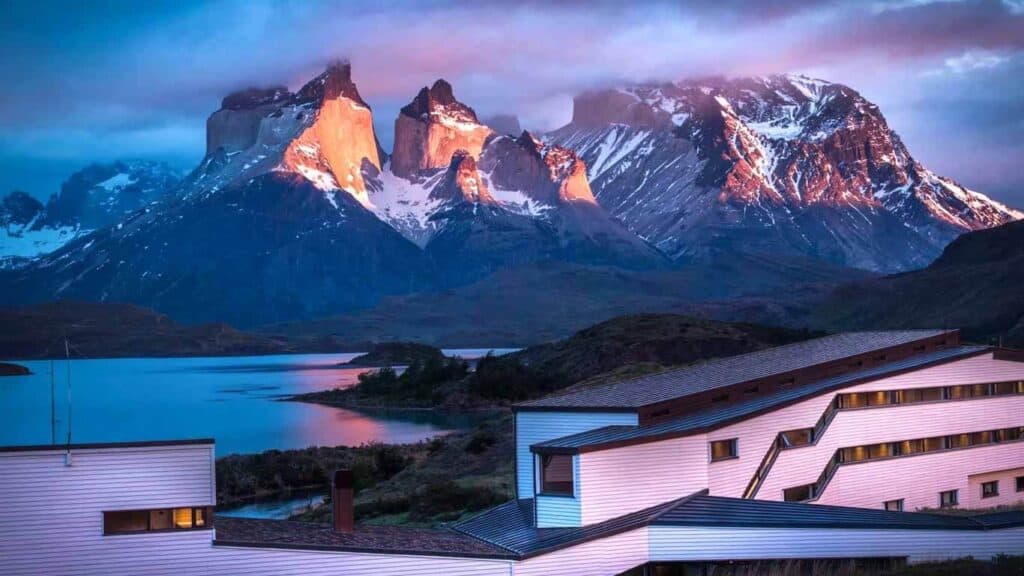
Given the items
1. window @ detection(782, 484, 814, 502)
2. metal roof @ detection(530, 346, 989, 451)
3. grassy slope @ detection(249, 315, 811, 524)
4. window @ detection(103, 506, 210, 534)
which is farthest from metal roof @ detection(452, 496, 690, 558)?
grassy slope @ detection(249, 315, 811, 524)

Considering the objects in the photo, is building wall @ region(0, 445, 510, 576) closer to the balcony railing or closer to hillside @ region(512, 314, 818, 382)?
the balcony railing

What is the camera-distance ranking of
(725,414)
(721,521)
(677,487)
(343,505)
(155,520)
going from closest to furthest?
(155,520) < (343,505) < (721,521) < (677,487) < (725,414)

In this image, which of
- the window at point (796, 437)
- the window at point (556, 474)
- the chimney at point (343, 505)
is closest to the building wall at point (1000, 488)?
the window at point (796, 437)

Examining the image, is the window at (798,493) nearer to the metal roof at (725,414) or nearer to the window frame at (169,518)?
the metal roof at (725,414)

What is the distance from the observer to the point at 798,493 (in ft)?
121

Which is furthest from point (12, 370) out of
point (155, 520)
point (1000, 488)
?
point (155, 520)

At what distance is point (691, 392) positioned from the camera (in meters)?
35.8

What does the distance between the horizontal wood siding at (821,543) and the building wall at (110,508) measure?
7652mm

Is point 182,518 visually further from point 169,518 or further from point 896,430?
point 896,430

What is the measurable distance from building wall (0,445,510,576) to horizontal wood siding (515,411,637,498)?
29.4 feet

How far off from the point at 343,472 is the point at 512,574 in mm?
4840

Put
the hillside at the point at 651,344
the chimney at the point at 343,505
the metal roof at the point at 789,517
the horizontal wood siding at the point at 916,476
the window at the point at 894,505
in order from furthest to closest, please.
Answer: the hillside at the point at 651,344, the window at the point at 894,505, the horizontal wood siding at the point at 916,476, the metal roof at the point at 789,517, the chimney at the point at 343,505

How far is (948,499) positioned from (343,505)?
2032 cm

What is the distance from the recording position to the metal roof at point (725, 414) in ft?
105
